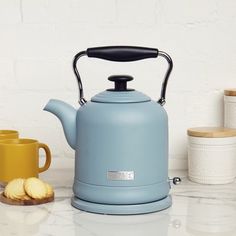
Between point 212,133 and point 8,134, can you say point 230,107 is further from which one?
point 8,134

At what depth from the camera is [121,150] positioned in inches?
43.0

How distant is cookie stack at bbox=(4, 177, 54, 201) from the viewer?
45.8 inches

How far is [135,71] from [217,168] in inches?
12.5

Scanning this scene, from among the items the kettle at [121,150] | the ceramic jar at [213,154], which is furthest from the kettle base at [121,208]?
the ceramic jar at [213,154]

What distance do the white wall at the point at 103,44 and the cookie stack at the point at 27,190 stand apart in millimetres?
348

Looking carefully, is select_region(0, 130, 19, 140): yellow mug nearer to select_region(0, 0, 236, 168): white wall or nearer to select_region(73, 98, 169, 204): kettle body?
select_region(0, 0, 236, 168): white wall

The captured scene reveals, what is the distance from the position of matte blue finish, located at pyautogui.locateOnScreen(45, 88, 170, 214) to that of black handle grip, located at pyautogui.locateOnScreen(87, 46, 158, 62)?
64 mm

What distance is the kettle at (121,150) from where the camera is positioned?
3.59 ft

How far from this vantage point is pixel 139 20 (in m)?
1.49

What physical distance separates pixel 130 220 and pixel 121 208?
0.04 metres

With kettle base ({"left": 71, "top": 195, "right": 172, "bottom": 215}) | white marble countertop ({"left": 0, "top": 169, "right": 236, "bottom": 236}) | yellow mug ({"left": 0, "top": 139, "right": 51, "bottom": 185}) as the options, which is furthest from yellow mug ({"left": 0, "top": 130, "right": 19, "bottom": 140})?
kettle base ({"left": 71, "top": 195, "right": 172, "bottom": 215})

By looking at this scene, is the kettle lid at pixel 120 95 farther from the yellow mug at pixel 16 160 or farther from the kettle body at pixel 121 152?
the yellow mug at pixel 16 160

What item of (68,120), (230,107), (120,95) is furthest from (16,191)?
(230,107)

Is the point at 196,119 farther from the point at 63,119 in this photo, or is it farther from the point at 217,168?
the point at 63,119
